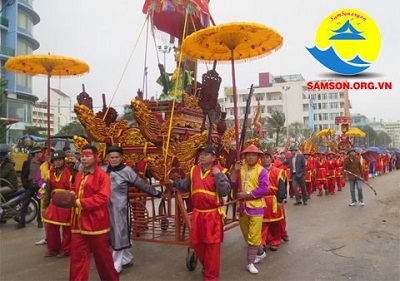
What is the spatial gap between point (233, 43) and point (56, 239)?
369 centimetres

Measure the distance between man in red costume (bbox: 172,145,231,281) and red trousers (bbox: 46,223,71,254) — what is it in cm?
219

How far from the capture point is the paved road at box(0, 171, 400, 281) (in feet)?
14.2

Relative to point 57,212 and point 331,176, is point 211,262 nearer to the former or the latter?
point 57,212

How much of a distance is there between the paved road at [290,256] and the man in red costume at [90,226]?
0.76 m

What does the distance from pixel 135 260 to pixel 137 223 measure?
22.4 inches

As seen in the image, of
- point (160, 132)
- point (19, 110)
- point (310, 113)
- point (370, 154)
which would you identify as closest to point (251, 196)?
point (160, 132)

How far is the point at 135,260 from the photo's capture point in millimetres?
4949

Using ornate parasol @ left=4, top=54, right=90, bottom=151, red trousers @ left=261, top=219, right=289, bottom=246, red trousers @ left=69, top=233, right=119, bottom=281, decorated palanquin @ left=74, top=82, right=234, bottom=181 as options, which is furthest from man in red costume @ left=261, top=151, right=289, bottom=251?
ornate parasol @ left=4, top=54, right=90, bottom=151

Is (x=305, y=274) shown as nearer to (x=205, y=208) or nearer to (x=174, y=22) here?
(x=205, y=208)

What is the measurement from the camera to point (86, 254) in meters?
3.59

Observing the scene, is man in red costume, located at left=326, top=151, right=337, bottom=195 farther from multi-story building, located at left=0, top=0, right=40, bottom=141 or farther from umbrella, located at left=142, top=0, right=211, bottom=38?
multi-story building, located at left=0, top=0, right=40, bottom=141

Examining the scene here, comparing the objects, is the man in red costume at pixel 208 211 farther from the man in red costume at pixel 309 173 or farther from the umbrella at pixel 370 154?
the umbrella at pixel 370 154

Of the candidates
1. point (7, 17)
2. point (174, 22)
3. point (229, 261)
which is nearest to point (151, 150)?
point (229, 261)

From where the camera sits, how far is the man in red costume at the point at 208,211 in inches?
152
